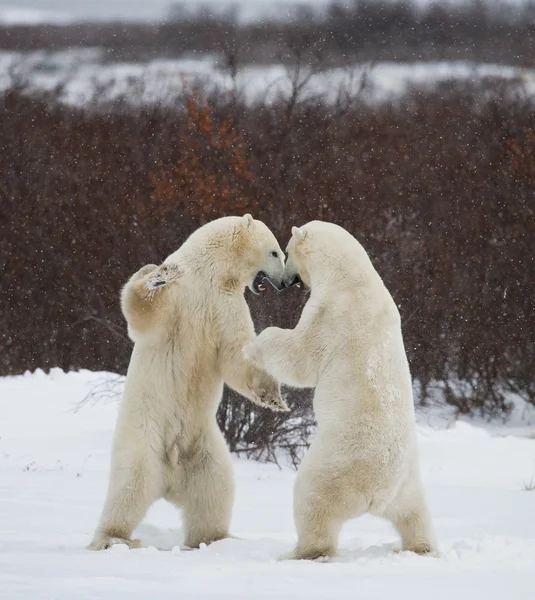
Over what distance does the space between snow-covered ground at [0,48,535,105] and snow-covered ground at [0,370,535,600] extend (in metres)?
14.8

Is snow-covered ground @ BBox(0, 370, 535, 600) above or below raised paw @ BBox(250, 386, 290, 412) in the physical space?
below

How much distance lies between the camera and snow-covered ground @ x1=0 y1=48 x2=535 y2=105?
2344cm

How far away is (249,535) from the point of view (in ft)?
16.0

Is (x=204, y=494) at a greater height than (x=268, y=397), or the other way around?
(x=268, y=397)

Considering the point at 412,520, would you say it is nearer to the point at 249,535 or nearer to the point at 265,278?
the point at 249,535

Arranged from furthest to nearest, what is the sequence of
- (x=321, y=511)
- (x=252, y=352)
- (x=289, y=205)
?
1. (x=289, y=205)
2. (x=252, y=352)
3. (x=321, y=511)

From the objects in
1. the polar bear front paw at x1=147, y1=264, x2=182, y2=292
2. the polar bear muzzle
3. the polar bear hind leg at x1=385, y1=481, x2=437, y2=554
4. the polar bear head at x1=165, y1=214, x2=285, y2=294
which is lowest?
the polar bear hind leg at x1=385, y1=481, x2=437, y2=554

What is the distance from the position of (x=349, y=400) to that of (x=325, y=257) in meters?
0.61

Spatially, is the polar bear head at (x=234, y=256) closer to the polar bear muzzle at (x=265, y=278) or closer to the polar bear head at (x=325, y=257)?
the polar bear muzzle at (x=265, y=278)

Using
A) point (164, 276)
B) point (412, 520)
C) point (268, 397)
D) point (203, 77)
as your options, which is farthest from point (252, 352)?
point (203, 77)

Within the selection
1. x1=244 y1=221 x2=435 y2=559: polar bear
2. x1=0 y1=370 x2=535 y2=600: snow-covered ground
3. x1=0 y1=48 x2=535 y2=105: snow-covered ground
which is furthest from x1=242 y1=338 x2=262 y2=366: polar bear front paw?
x1=0 y1=48 x2=535 y2=105: snow-covered ground

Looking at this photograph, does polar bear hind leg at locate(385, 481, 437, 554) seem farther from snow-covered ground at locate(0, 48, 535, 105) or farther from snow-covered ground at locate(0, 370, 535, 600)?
snow-covered ground at locate(0, 48, 535, 105)

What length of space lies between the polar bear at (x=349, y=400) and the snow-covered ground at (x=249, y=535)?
181 millimetres

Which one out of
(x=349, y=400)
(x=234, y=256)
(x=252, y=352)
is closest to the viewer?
(x=349, y=400)
